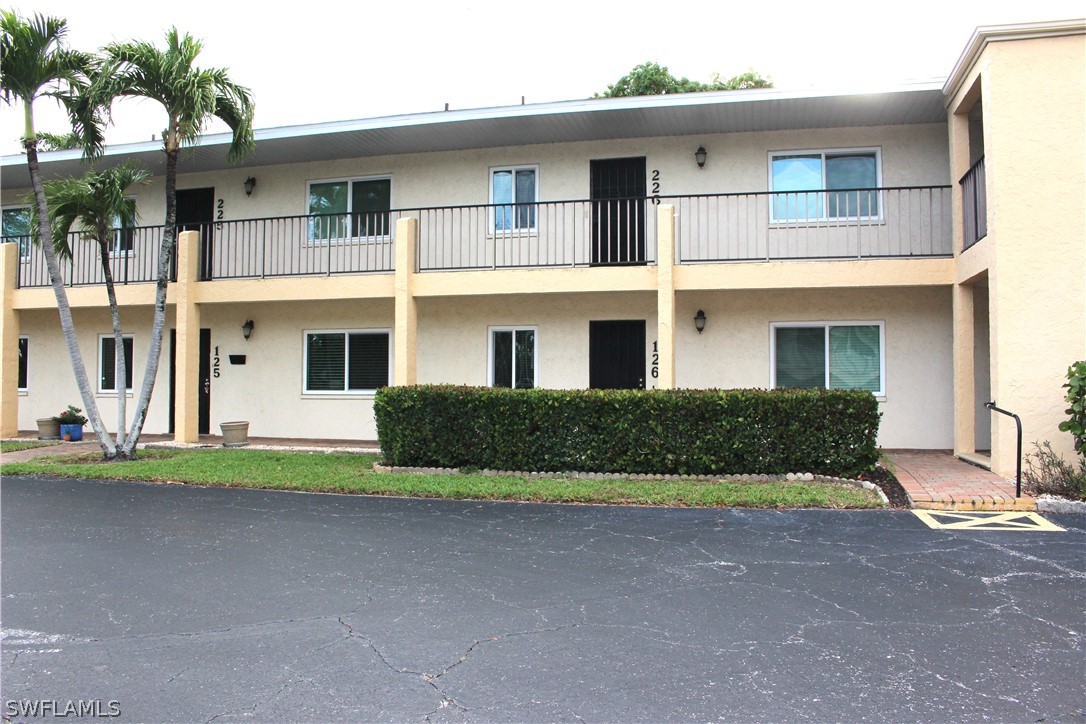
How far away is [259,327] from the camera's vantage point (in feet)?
48.7

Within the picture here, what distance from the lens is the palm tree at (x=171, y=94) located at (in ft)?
35.1

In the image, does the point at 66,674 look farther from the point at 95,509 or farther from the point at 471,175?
the point at 471,175

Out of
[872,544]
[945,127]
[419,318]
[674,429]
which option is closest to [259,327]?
[419,318]

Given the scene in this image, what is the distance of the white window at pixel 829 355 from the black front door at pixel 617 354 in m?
2.35

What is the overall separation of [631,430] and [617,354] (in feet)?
10.8

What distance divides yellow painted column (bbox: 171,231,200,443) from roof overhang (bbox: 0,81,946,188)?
6.27ft

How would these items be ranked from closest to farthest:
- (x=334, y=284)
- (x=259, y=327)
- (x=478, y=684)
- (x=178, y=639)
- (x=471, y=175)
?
(x=478, y=684)
(x=178, y=639)
(x=334, y=284)
(x=471, y=175)
(x=259, y=327)

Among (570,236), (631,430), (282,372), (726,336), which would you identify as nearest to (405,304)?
(570,236)

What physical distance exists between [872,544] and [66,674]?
6130 mm

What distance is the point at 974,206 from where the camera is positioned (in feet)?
34.2

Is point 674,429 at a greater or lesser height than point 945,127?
lesser

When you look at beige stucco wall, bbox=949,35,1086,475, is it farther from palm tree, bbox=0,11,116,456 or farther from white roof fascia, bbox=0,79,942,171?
palm tree, bbox=0,11,116,456

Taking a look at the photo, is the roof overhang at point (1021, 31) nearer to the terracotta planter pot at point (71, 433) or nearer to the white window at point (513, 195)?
the white window at point (513, 195)

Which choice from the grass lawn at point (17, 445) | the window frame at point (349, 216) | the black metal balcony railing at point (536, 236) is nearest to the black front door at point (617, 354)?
the black metal balcony railing at point (536, 236)
